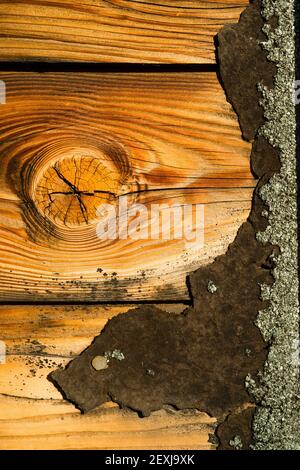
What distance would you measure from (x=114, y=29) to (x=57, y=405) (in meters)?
0.78

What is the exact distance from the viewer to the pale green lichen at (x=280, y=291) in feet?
3.60

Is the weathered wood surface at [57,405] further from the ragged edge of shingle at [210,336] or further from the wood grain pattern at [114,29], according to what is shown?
the wood grain pattern at [114,29]

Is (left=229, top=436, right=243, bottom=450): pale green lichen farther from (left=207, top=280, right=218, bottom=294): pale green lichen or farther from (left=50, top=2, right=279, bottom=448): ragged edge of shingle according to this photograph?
(left=207, top=280, right=218, bottom=294): pale green lichen

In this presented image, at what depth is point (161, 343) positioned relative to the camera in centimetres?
110

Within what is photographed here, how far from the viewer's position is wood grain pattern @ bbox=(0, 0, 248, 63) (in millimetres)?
1080

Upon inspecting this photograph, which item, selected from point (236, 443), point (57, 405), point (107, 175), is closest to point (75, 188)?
point (107, 175)

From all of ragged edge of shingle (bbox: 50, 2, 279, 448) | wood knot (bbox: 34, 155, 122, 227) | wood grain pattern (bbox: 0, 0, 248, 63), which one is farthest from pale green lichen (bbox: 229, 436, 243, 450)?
wood grain pattern (bbox: 0, 0, 248, 63)

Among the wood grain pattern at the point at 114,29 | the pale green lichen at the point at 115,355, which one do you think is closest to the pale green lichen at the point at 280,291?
the wood grain pattern at the point at 114,29

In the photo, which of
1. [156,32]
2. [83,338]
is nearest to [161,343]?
[83,338]

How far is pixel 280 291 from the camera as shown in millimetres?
1102

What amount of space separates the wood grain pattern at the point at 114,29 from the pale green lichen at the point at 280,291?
0.13 metres

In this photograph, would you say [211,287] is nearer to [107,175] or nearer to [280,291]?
[280,291]

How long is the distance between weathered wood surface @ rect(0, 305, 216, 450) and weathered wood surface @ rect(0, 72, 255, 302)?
4 centimetres

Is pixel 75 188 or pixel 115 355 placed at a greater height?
pixel 75 188
